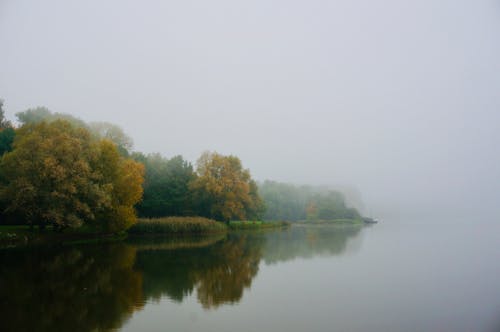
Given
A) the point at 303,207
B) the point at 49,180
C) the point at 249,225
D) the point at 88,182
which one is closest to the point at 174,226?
the point at 88,182

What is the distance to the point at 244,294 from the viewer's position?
1445 centimetres

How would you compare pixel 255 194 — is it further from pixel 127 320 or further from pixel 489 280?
pixel 127 320

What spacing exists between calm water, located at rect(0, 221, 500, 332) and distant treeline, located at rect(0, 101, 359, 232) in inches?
398

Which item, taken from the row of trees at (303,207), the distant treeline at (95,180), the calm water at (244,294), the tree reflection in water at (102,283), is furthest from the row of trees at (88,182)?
the row of trees at (303,207)

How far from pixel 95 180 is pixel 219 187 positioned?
23537 millimetres

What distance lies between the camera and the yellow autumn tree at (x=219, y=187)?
60.1 metres

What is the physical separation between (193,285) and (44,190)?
24025 mm

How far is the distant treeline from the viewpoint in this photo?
3322cm

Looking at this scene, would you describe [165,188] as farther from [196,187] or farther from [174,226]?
[174,226]

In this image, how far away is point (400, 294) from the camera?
48.6 ft

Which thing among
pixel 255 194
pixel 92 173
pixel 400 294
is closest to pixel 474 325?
pixel 400 294

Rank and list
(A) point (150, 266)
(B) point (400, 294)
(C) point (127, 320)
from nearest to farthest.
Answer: (C) point (127, 320) < (B) point (400, 294) < (A) point (150, 266)

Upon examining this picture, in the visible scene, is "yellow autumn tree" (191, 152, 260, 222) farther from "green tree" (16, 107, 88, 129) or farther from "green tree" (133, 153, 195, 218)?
"green tree" (16, 107, 88, 129)

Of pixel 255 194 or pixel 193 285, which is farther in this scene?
pixel 255 194
